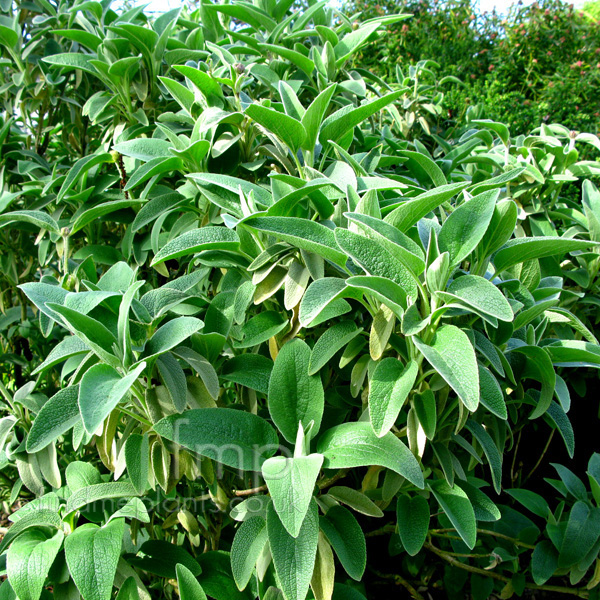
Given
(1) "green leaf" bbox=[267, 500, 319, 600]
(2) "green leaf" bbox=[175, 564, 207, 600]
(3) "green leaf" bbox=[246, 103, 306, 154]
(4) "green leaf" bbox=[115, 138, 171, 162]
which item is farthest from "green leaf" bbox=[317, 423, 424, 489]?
(4) "green leaf" bbox=[115, 138, 171, 162]

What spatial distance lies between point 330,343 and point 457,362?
11.2 inches

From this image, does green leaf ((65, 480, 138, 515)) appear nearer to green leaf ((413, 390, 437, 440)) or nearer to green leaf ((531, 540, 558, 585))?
green leaf ((413, 390, 437, 440))

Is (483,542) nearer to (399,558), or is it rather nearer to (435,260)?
(399,558)

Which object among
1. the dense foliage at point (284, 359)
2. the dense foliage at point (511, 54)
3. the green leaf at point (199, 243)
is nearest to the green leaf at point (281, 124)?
the dense foliage at point (284, 359)

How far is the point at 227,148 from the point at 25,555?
40.7 inches

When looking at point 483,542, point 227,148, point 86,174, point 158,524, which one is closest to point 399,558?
point 483,542

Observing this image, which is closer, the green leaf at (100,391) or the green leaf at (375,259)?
the green leaf at (100,391)

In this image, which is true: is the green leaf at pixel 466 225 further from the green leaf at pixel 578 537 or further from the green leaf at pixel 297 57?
the green leaf at pixel 297 57

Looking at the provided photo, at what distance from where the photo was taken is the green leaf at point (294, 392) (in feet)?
3.65

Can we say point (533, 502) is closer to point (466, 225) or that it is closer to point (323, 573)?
point (323, 573)

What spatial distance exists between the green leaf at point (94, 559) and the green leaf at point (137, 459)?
0.09 meters

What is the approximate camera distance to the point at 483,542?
168 cm

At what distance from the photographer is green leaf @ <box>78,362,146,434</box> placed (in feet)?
2.90

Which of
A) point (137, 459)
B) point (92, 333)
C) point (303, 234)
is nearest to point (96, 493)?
point (137, 459)
